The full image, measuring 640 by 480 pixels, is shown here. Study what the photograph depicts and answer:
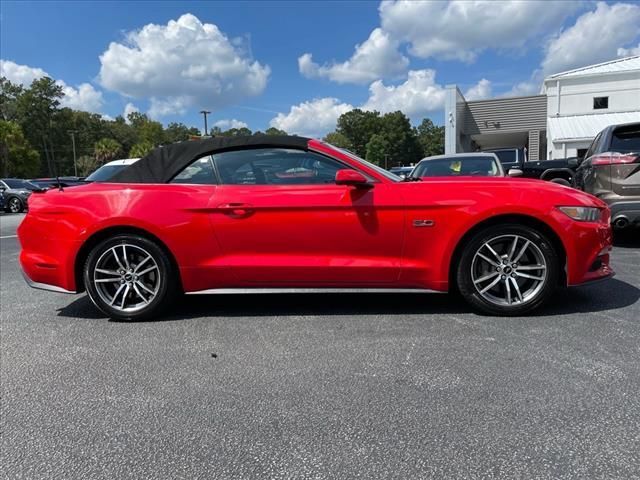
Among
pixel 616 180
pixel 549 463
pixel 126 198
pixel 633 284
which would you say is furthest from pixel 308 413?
pixel 616 180

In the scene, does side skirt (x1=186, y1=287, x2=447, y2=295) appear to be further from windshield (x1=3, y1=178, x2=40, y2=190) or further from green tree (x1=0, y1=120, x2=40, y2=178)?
green tree (x1=0, y1=120, x2=40, y2=178)

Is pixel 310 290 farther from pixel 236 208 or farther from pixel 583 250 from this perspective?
pixel 583 250

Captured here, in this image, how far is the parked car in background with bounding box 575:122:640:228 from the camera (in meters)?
5.68

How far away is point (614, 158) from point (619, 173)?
20cm

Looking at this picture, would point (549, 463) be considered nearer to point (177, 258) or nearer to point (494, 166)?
point (177, 258)

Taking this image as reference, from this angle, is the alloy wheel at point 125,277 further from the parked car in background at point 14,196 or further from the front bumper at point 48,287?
the parked car in background at point 14,196

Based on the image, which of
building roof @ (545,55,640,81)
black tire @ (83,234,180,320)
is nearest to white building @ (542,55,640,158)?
building roof @ (545,55,640,81)

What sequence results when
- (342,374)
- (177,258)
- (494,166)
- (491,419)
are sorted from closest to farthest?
1. (491,419)
2. (342,374)
3. (177,258)
4. (494,166)

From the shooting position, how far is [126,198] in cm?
380

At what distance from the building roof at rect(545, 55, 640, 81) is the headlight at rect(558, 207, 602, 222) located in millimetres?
27480

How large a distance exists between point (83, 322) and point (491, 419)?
129 inches

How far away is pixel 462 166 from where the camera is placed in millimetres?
7355

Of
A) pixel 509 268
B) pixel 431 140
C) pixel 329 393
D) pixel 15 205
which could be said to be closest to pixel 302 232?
pixel 329 393

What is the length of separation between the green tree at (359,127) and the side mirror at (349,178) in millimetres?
104729
